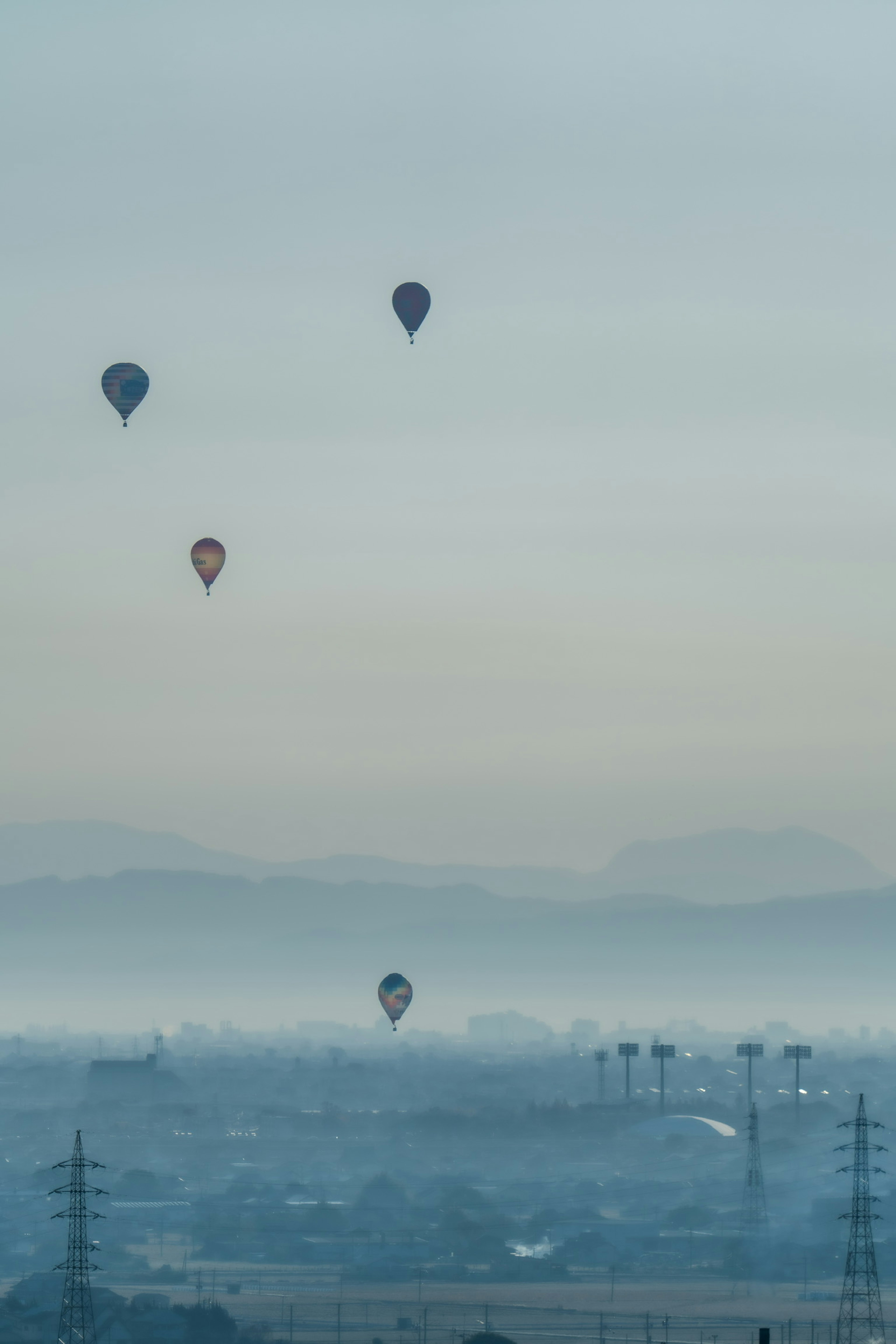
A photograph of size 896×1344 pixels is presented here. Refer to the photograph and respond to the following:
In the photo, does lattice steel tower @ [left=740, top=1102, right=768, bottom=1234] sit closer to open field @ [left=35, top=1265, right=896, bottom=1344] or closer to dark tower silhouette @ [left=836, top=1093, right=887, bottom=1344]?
dark tower silhouette @ [left=836, top=1093, right=887, bottom=1344]

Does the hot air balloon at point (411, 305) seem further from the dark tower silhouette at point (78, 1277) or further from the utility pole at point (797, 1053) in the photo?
the utility pole at point (797, 1053)

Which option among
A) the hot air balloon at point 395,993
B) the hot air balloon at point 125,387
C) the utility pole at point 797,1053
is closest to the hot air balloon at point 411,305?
the hot air balloon at point 125,387

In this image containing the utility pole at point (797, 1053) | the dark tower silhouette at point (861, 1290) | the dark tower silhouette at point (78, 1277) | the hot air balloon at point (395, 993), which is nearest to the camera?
the dark tower silhouette at point (78, 1277)

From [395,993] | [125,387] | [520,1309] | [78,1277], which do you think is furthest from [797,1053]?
[125,387]

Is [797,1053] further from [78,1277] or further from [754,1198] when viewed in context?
[78,1277]

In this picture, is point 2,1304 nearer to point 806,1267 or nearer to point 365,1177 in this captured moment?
point 806,1267

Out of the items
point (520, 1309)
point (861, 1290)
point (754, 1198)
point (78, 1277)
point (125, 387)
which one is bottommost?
point (520, 1309)

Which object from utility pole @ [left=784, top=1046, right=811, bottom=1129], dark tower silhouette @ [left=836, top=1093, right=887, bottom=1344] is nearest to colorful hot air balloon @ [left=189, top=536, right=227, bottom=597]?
dark tower silhouette @ [left=836, top=1093, right=887, bottom=1344]
